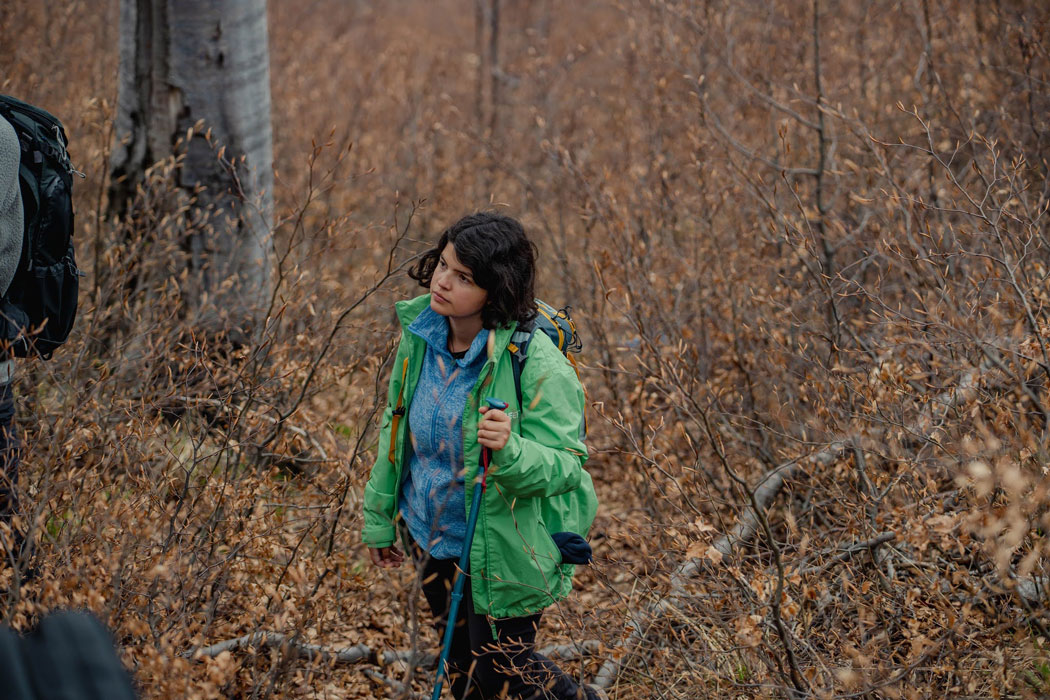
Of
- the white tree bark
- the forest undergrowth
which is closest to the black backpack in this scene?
the forest undergrowth

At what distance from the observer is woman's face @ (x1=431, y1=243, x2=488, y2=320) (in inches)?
98.5

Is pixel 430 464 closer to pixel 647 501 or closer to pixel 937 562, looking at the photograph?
pixel 647 501

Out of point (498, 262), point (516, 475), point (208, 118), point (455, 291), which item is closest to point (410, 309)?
point (455, 291)

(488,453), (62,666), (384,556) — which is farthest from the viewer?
(384,556)

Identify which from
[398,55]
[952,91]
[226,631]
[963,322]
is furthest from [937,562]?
[398,55]

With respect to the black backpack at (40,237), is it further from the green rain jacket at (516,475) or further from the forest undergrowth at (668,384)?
the green rain jacket at (516,475)

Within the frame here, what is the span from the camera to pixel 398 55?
930cm

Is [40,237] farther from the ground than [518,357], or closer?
farther from the ground

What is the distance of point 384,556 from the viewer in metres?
2.82

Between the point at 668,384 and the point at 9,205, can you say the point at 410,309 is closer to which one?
the point at 668,384

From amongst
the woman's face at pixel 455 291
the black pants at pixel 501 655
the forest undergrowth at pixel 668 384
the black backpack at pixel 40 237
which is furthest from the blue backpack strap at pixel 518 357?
the black backpack at pixel 40 237

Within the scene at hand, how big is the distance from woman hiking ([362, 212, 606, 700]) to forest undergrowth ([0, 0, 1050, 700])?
0.29 metres

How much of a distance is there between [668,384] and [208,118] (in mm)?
2957

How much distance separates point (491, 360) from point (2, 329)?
5.27ft
